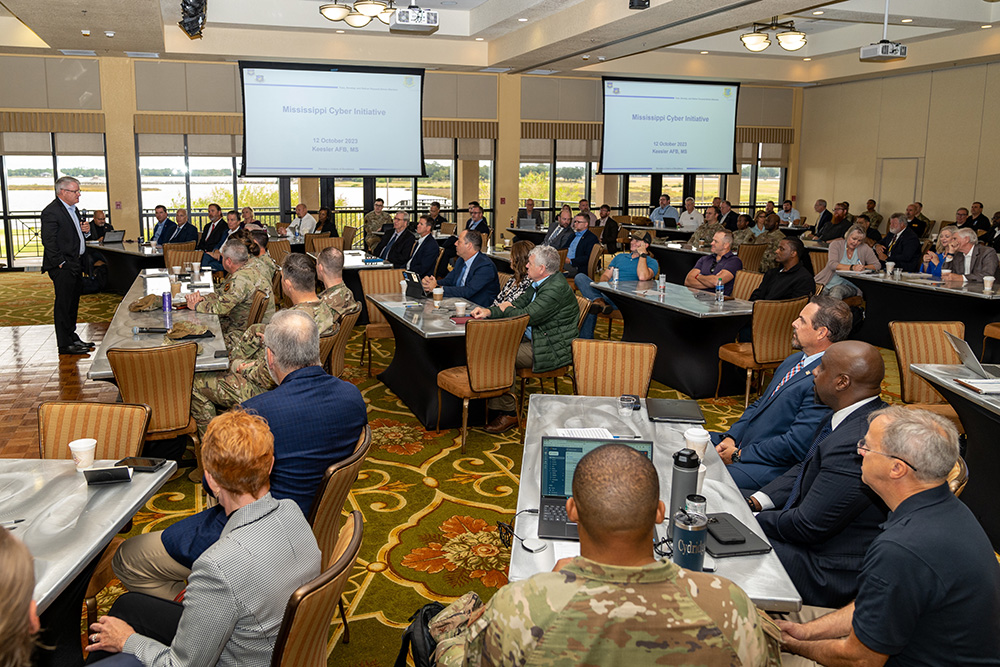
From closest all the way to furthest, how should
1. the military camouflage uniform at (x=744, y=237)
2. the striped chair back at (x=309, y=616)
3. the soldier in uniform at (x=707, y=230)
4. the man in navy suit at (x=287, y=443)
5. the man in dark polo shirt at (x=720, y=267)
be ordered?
1. the striped chair back at (x=309, y=616)
2. the man in navy suit at (x=287, y=443)
3. the man in dark polo shirt at (x=720, y=267)
4. the soldier in uniform at (x=707, y=230)
5. the military camouflage uniform at (x=744, y=237)

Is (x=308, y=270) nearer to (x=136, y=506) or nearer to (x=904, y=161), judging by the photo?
(x=136, y=506)

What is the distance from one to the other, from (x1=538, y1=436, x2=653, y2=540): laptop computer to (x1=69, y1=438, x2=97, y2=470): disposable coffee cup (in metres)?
1.70

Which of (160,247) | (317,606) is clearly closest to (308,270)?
(317,606)

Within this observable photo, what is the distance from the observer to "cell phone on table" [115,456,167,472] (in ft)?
9.86

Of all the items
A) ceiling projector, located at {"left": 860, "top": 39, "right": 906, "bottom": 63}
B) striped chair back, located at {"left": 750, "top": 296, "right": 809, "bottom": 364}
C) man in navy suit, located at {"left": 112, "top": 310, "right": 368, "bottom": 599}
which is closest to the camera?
man in navy suit, located at {"left": 112, "top": 310, "right": 368, "bottom": 599}

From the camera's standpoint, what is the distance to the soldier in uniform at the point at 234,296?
579 centimetres

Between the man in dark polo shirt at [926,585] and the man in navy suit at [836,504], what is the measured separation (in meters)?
0.50

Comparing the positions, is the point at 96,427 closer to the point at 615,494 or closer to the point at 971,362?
the point at 615,494

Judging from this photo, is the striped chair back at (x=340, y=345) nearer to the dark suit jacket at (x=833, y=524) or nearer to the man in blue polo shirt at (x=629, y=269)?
the man in blue polo shirt at (x=629, y=269)

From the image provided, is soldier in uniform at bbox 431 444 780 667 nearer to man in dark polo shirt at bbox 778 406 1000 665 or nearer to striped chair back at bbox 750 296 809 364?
man in dark polo shirt at bbox 778 406 1000 665

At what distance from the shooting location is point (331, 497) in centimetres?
287

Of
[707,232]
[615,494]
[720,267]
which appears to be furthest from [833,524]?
[707,232]

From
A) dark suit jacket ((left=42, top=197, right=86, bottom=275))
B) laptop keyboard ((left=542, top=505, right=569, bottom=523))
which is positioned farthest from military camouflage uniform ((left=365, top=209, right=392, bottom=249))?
laptop keyboard ((left=542, top=505, right=569, bottom=523))

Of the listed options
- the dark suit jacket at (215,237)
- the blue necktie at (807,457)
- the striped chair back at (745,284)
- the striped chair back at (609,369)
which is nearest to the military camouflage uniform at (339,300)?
the striped chair back at (609,369)
